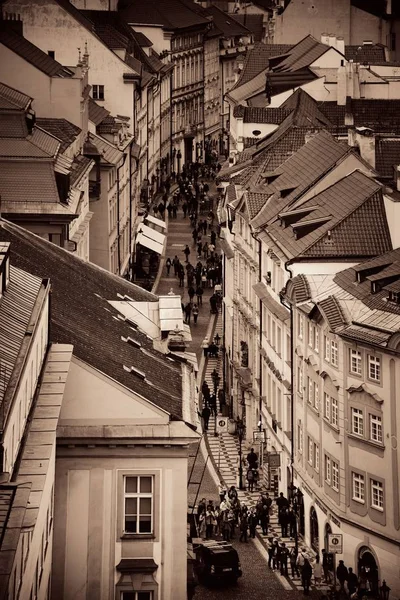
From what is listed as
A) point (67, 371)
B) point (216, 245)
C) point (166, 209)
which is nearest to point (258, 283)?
point (67, 371)

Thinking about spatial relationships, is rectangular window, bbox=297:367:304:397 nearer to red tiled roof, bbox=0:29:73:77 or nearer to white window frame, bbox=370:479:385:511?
white window frame, bbox=370:479:385:511

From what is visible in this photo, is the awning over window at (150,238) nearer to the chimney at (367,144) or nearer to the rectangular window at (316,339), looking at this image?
the chimney at (367,144)

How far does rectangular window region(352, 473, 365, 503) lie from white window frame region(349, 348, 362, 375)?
3781 mm

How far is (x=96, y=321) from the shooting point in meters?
65.2

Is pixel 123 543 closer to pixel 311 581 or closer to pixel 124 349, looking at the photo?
pixel 124 349

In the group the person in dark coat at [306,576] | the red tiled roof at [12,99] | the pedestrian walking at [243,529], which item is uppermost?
the red tiled roof at [12,99]

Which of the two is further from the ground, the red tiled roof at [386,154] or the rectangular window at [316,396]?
the red tiled roof at [386,154]

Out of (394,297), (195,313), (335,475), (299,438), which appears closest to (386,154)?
(299,438)

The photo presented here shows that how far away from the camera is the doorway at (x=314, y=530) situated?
8019 centimetres

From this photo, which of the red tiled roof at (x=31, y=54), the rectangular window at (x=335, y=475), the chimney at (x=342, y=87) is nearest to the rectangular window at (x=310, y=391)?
the rectangular window at (x=335, y=475)

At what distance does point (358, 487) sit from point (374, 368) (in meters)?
4.54

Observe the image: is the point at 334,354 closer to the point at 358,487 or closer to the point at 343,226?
the point at 358,487

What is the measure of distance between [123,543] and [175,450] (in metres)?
2.95

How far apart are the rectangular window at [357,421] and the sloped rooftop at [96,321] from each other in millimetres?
9017
